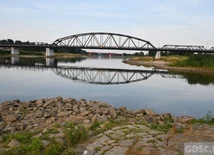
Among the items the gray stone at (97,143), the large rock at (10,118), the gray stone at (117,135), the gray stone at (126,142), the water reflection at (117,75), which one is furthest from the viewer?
the water reflection at (117,75)

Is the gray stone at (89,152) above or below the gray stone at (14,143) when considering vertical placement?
above

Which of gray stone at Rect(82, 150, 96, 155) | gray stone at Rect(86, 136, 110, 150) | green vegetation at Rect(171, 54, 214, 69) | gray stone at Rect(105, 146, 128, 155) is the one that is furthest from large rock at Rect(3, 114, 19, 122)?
green vegetation at Rect(171, 54, 214, 69)

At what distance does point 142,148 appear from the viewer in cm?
652

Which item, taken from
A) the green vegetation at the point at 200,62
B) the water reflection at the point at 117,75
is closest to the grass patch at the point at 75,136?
the water reflection at the point at 117,75

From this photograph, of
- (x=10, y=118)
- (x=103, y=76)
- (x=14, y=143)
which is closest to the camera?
(x=14, y=143)

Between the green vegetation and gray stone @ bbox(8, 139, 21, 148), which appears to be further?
the green vegetation

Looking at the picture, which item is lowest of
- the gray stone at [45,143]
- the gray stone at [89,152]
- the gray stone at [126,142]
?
the gray stone at [89,152]

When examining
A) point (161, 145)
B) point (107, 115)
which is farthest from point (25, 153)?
point (107, 115)

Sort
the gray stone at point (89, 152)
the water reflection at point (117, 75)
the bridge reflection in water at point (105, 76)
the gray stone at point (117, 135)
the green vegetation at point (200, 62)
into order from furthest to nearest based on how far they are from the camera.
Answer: the green vegetation at point (200, 62) → the water reflection at point (117, 75) → the bridge reflection in water at point (105, 76) → the gray stone at point (117, 135) → the gray stone at point (89, 152)

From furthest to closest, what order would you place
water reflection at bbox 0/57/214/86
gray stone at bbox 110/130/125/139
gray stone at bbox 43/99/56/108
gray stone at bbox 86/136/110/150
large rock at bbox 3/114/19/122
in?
1. water reflection at bbox 0/57/214/86
2. gray stone at bbox 43/99/56/108
3. large rock at bbox 3/114/19/122
4. gray stone at bbox 110/130/125/139
5. gray stone at bbox 86/136/110/150

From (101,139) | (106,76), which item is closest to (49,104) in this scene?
(101,139)

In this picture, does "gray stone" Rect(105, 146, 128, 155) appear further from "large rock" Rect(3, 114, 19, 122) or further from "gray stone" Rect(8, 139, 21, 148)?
"large rock" Rect(3, 114, 19, 122)

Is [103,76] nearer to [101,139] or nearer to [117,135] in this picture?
[117,135]

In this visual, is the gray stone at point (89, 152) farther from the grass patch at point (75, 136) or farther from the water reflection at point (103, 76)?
the water reflection at point (103, 76)
